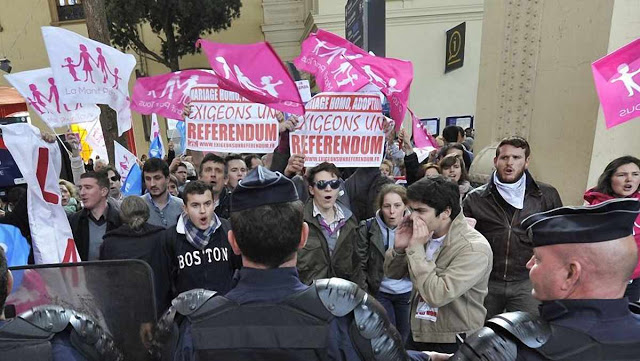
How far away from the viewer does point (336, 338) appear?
128 cm

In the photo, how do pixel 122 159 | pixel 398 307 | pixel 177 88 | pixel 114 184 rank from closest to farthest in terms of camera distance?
1. pixel 398 307
2. pixel 114 184
3. pixel 177 88
4. pixel 122 159

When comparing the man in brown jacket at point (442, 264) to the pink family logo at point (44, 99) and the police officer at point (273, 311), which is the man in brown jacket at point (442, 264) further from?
the pink family logo at point (44, 99)

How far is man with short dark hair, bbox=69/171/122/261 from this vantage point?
3.32 meters

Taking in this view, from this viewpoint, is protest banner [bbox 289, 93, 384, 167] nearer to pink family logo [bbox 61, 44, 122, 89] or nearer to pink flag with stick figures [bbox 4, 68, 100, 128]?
pink family logo [bbox 61, 44, 122, 89]

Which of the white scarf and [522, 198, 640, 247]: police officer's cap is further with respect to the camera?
the white scarf

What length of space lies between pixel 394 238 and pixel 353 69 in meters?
2.48

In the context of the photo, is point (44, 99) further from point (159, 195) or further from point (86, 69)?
point (159, 195)

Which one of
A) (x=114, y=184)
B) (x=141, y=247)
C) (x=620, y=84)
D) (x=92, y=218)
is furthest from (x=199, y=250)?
(x=620, y=84)

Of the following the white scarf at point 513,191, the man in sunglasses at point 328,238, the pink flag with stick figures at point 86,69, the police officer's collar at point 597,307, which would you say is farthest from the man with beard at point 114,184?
the police officer's collar at point 597,307

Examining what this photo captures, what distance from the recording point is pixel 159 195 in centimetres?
396

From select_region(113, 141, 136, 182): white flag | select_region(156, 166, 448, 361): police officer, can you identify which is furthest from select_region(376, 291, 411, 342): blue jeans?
select_region(113, 141, 136, 182): white flag

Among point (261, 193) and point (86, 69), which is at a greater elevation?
point (86, 69)

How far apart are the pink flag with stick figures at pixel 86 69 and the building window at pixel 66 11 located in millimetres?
15658

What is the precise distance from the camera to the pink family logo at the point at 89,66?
4.01 metres
